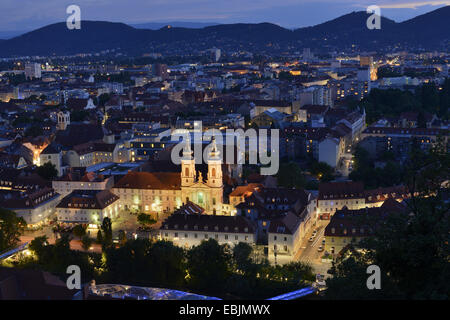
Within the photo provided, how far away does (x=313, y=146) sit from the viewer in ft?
128

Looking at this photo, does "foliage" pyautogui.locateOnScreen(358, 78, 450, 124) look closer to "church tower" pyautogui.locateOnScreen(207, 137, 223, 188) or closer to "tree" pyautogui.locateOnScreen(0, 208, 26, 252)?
"church tower" pyautogui.locateOnScreen(207, 137, 223, 188)

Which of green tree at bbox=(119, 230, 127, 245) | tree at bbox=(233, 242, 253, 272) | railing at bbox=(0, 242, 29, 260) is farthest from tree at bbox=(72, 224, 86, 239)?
tree at bbox=(233, 242, 253, 272)

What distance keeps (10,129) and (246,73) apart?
60.7 metres

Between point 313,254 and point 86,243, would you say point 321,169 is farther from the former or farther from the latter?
point 86,243

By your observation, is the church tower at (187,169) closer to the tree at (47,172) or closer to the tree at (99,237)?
the tree at (99,237)

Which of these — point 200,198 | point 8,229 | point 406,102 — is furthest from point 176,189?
point 406,102

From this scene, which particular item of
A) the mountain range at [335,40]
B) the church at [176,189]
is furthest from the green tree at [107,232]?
the mountain range at [335,40]

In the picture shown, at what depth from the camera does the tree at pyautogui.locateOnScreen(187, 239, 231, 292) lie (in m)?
19.1

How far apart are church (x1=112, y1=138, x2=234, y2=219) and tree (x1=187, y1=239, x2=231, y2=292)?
715 cm
